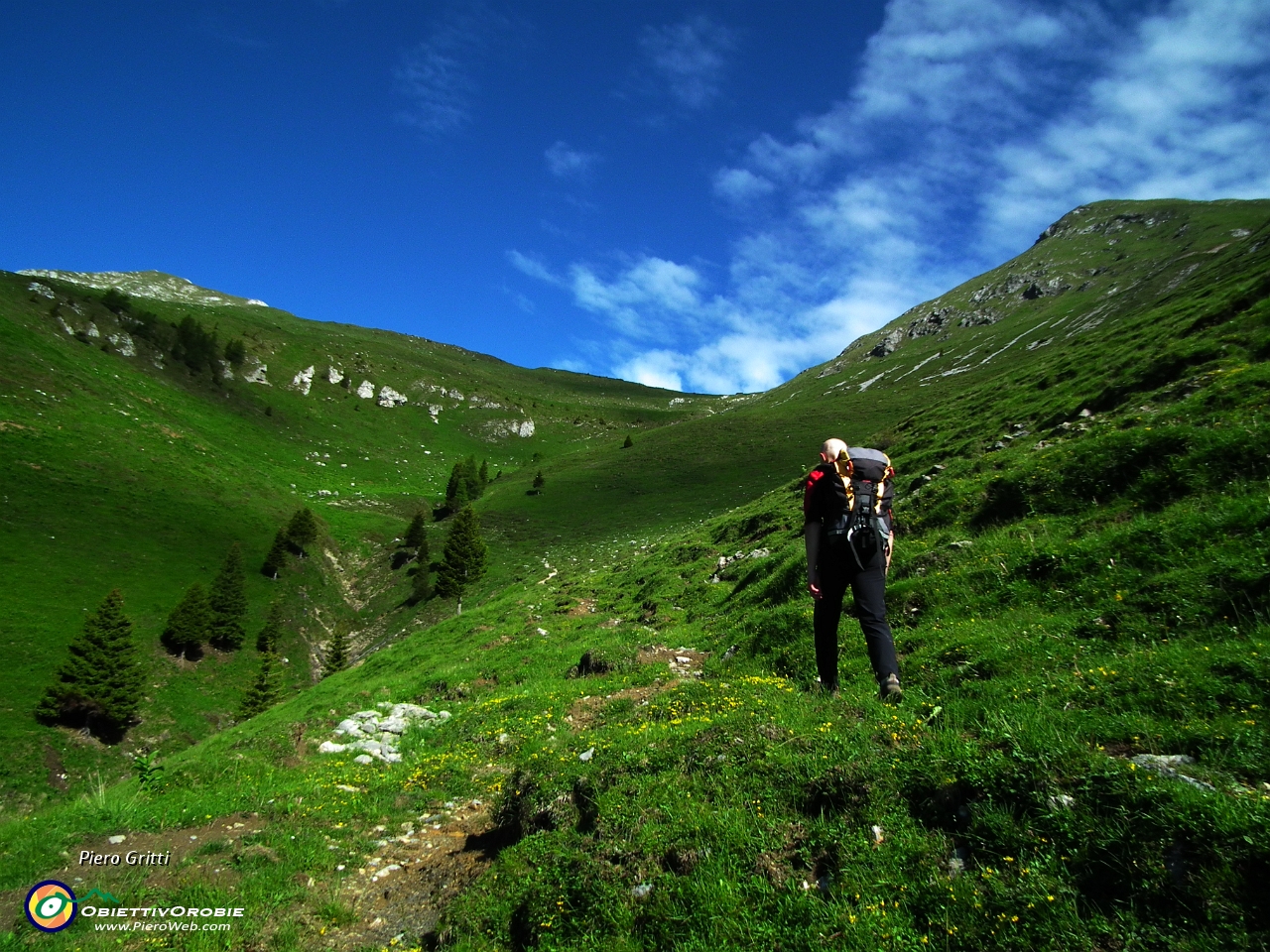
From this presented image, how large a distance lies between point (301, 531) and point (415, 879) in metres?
69.5

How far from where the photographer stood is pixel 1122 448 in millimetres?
12336

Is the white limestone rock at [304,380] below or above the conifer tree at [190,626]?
above

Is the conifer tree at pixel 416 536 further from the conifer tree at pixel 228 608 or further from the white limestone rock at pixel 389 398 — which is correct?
the white limestone rock at pixel 389 398

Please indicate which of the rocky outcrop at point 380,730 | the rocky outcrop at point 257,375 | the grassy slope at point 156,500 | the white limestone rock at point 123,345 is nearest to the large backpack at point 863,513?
the rocky outcrop at point 380,730

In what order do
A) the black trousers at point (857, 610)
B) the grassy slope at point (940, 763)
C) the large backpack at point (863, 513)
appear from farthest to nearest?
the large backpack at point (863, 513)
the black trousers at point (857, 610)
the grassy slope at point (940, 763)

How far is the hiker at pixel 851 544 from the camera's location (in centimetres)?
794

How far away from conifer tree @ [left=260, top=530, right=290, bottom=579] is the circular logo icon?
212 feet

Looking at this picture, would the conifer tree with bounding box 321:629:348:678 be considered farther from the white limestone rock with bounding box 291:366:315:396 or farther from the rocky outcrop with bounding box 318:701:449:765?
the white limestone rock with bounding box 291:366:315:396

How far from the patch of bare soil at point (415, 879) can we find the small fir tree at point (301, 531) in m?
67.3

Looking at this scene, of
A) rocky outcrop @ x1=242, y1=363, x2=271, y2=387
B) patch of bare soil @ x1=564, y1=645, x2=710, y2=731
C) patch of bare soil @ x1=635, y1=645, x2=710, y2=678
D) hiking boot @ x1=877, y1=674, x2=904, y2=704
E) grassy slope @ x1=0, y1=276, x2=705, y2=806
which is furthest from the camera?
rocky outcrop @ x1=242, y1=363, x2=271, y2=387

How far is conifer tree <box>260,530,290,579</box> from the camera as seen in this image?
6181cm

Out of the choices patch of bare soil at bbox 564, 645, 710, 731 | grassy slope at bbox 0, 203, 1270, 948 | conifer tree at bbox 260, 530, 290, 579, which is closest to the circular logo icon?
grassy slope at bbox 0, 203, 1270, 948

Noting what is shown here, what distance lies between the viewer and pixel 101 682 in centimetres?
3709

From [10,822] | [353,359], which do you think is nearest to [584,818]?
[10,822]
